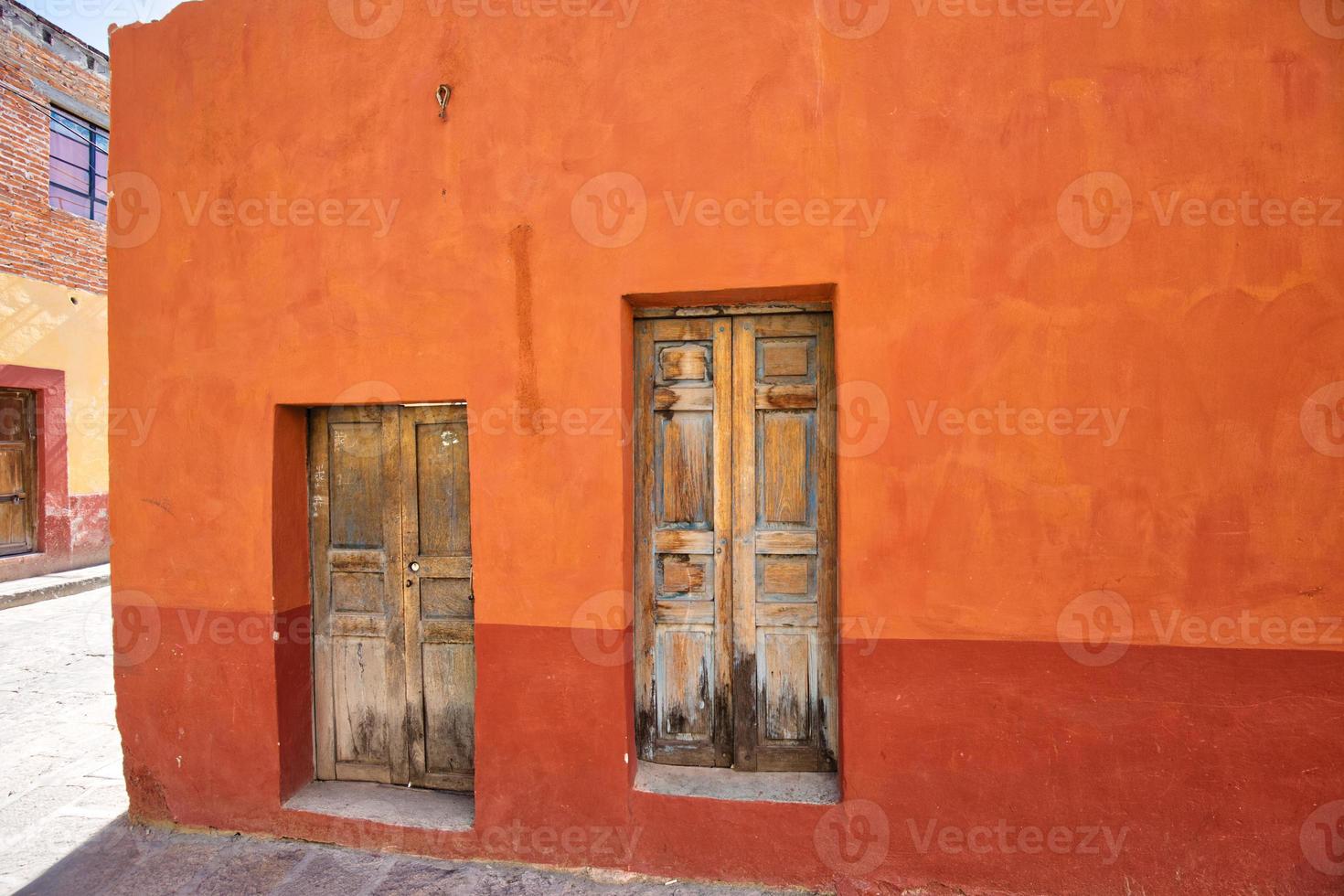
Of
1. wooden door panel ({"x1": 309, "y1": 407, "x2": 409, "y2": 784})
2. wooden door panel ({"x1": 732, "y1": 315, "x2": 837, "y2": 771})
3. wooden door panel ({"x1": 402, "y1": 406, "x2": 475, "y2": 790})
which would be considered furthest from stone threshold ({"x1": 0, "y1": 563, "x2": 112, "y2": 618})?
wooden door panel ({"x1": 732, "y1": 315, "x2": 837, "y2": 771})

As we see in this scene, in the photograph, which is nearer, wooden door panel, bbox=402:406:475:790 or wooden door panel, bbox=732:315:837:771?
wooden door panel, bbox=732:315:837:771

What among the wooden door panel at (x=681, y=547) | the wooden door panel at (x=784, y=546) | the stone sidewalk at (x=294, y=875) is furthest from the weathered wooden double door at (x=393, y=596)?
the wooden door panel at (x=784, y=546)

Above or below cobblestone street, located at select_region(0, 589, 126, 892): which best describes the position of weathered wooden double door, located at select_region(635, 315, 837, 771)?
above

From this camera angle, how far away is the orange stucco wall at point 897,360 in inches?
114

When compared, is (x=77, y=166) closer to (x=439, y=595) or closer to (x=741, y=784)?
(x=439, y=595)

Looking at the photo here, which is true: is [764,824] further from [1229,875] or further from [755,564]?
[1229,875]

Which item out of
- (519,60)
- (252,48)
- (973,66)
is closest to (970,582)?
(973,66)

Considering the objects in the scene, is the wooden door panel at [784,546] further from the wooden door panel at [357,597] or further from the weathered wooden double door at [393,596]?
the wooden door panel at [357,597]

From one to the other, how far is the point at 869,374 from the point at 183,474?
11.6 feet

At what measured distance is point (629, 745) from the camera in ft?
10.8

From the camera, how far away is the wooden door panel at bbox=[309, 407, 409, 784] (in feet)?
12.5

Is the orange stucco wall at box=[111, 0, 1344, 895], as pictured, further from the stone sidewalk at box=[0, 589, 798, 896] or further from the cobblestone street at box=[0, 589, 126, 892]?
the cobblestone street at box=[0, 589, 126, 892]

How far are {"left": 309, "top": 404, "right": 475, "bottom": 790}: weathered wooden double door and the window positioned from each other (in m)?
9.44

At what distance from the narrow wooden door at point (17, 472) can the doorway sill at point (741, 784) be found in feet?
34.1
